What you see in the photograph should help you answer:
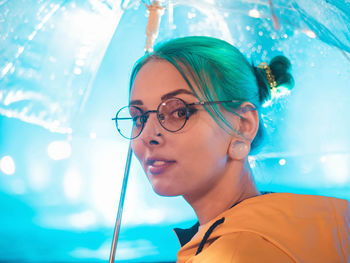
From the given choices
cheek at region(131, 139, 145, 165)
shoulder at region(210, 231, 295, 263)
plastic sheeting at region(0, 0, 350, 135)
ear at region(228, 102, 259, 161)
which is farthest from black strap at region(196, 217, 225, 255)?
plastic sheeting at region(0, 0, 350, 135)

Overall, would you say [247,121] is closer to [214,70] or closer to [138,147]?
[214,70]

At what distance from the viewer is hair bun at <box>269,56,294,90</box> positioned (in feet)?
3.50

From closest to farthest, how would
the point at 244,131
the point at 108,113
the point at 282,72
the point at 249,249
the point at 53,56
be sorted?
the point at 249,249, the point at 244,131, the point at 282,72, the point at 53,56, the point at 108,113

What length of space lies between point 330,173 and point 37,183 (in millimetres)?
2291

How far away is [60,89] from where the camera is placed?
1682 mm

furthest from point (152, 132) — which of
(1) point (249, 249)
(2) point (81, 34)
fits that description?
(2) point (81, 34)

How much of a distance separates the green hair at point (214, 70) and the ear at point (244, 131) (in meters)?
0.03

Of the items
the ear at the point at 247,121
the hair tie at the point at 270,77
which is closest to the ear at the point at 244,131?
the ear at the point at 247,121

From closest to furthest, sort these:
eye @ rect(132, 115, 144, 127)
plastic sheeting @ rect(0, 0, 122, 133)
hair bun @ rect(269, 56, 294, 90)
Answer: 1. eye @ rect(132, 115, 144, 127)
2. hair bun @ rect(269, 56, 294, 90)
3. plastic sheeting @ rect(0, 0, 122, 133)

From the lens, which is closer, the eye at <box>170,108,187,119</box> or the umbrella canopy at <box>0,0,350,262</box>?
the eye at <box>170,108,187,119</box>

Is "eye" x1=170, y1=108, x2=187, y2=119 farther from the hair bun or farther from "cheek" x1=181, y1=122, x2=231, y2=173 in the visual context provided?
the hair bun

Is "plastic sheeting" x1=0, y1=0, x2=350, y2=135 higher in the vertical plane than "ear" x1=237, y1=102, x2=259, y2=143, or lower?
higher

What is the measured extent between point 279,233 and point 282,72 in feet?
2.14

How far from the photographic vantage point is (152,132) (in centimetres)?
88
